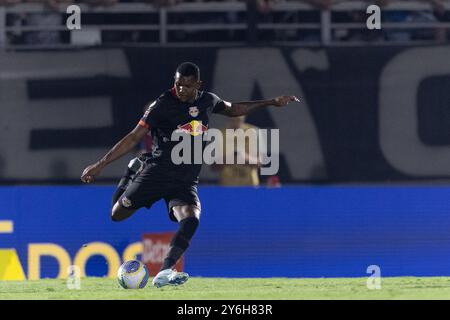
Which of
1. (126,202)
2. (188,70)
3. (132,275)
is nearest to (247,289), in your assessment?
(132,275)

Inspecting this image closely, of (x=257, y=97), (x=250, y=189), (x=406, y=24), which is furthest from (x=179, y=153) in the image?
(x=406, y=24)

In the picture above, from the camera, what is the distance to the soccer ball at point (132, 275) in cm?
1101

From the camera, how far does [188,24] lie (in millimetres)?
15883

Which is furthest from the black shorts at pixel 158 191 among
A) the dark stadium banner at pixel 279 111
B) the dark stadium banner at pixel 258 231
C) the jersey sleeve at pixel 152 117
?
the dark stadium banner at pixel 279 111

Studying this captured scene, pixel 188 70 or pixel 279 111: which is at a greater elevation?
pixel 188 70

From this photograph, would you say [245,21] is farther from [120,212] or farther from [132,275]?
[132,275]

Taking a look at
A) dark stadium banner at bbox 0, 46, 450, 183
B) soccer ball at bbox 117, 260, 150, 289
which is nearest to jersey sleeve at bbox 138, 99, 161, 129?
soccer ball at bbox 117, 260, 150, 289

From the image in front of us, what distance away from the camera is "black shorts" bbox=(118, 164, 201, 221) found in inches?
435

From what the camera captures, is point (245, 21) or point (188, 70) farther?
point (245, 21)

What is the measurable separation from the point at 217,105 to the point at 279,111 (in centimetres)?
446

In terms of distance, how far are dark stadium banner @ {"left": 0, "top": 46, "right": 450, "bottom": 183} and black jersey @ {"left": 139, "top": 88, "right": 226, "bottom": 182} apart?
14.3ft

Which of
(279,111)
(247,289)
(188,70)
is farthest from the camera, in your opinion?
(279,111)

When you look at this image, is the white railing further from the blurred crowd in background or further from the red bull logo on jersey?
the red bull logo on jersey

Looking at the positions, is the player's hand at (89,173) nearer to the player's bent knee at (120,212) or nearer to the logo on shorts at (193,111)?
the player's bent knee at (120,212)
